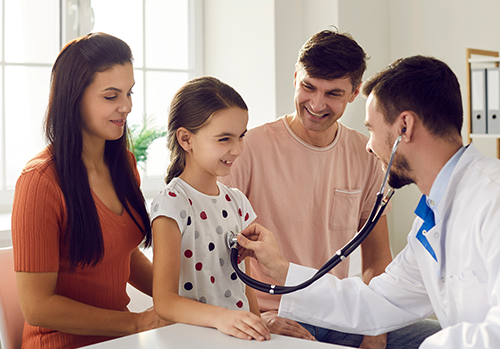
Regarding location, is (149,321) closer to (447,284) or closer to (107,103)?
(107,103)

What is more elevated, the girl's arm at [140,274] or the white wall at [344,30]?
the white wall at [344,30]

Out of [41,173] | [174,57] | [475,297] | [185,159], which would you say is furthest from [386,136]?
[174,57]

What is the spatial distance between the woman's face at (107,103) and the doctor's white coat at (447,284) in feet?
2.03

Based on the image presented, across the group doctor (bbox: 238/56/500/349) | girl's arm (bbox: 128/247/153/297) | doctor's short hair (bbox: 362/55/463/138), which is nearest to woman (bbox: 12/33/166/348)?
girl's arm (bbox: 128/247/153/297)

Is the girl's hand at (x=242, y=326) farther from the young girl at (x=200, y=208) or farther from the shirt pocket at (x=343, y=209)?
Answer: the shirt pocket at (x=343, y=209)

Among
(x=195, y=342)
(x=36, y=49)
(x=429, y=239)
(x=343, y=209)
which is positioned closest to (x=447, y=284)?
(x=429, y=239)

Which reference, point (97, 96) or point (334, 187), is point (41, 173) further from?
point (334, 187)

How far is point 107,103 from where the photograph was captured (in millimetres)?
1279

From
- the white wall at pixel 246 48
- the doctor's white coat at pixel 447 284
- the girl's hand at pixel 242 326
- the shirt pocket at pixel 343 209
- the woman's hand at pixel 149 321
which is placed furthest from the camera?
the white wall at pixel 246 48

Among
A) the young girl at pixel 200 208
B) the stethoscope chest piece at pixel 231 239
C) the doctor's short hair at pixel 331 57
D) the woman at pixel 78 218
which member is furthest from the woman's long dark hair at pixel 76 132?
the doctor's short hair at pixel 331 57

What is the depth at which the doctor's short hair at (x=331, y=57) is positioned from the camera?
1.58 meters

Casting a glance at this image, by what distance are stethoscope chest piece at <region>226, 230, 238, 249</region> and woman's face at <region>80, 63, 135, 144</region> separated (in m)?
0.41

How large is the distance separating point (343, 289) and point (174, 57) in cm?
201

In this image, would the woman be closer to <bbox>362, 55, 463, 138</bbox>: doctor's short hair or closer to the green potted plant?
<bbox>362, 55, 463, 138</bbox>: doctor's short hair
